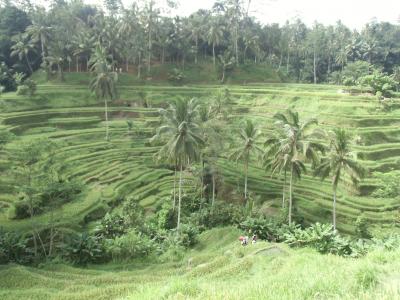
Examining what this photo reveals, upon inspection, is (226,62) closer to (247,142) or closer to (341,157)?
(247,142)

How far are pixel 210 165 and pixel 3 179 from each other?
17325mm

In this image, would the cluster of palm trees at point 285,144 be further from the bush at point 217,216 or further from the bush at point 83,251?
the bush at point 83,251

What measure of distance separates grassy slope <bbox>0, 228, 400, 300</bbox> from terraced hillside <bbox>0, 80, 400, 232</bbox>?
10.4 meters

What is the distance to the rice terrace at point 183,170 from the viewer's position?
15.3 m

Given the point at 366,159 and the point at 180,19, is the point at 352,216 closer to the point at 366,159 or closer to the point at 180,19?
the point at 366,159

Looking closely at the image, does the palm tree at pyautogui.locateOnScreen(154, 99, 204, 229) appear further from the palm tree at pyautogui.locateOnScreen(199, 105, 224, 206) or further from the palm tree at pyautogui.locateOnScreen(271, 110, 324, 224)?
the palm tree at pyautogui.locateOnScreen(271, 110, 324, 224)

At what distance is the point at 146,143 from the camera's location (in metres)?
45.5

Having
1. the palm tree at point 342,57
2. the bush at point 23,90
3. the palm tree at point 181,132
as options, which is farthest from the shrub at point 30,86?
the palm tree at point 342,57

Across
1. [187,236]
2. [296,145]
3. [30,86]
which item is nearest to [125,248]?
[187,236]

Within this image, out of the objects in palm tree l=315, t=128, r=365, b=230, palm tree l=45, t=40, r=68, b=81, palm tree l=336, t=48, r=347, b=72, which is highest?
palm tree l=336, t=48, r=347, b=72

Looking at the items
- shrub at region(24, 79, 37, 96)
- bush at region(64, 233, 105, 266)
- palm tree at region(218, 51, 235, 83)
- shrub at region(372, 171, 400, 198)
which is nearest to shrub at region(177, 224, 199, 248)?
bush at region(64, 233, 105, 266)

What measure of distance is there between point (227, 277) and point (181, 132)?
14.4 m

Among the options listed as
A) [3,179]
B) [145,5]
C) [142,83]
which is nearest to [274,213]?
[3,179]

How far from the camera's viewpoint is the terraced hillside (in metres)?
33.1
